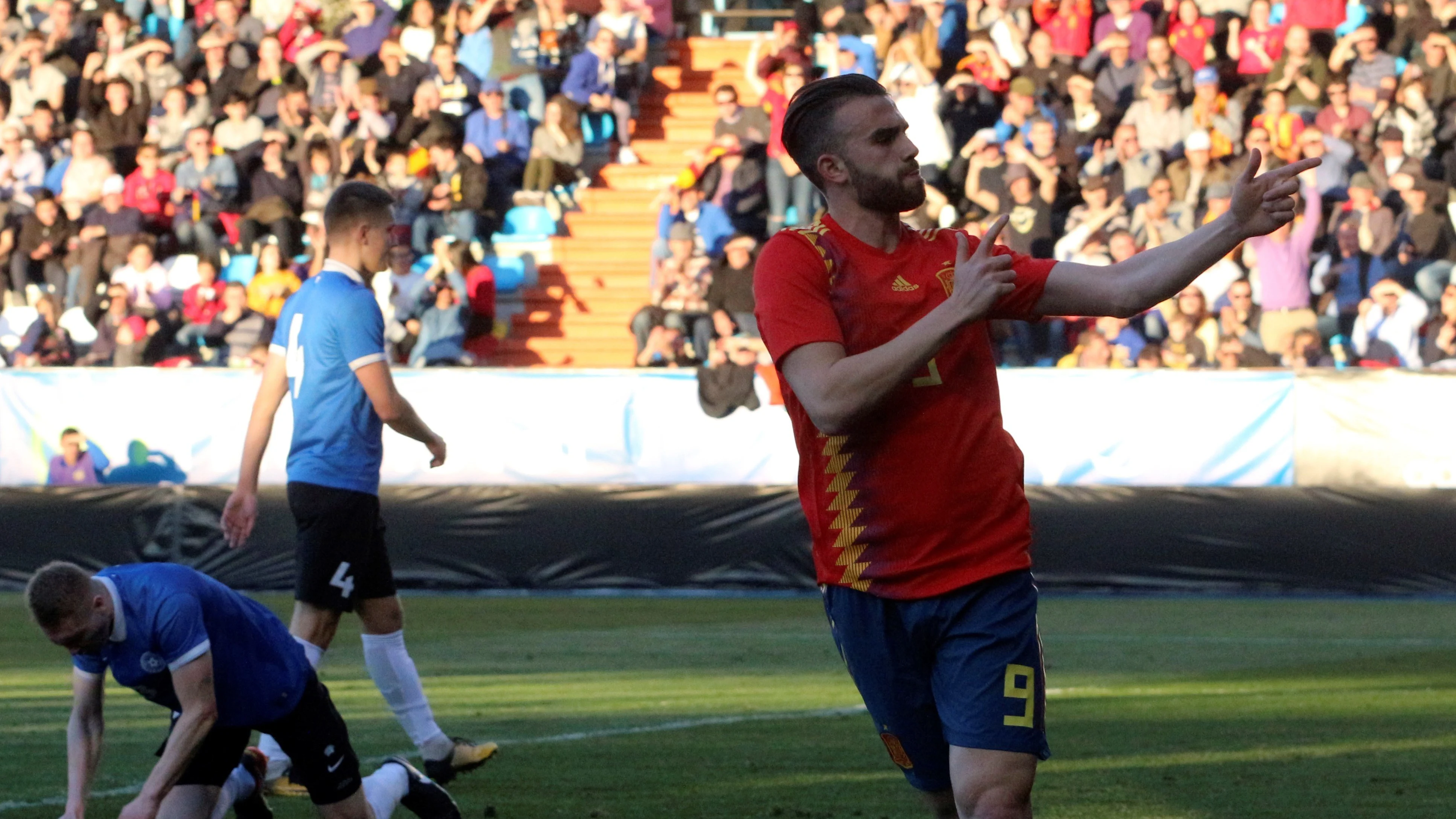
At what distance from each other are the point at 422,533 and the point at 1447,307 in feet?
27.6

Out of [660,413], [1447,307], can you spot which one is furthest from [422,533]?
[1447,307]

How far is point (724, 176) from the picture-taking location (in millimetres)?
19562

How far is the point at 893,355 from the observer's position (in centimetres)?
390

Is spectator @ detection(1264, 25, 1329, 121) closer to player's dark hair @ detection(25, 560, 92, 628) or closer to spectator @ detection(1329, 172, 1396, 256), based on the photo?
spectator @ detection(1329, 172, 1396, 256)

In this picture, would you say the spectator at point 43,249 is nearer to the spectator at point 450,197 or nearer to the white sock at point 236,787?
the spectator at point 450,197

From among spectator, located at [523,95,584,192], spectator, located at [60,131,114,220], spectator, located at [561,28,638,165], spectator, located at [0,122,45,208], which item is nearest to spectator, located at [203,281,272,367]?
spectator, located at [60,131,114,220]

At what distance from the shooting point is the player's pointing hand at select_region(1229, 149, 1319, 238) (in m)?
4.15

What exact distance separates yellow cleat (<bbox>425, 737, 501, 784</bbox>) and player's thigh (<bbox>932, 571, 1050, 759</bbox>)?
337 cm

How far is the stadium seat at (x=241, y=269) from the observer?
20.0m

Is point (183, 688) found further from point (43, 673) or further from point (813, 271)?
point (43, 673)

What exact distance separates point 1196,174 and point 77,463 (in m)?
10.0

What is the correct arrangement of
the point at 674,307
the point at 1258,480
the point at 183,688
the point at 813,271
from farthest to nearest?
the point at 674,307
the point at 1258,480
the point at 183,688
the point at 813,271

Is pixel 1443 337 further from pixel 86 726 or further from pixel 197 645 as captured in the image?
pixel 86 726

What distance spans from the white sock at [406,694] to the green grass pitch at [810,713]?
0.64ft
